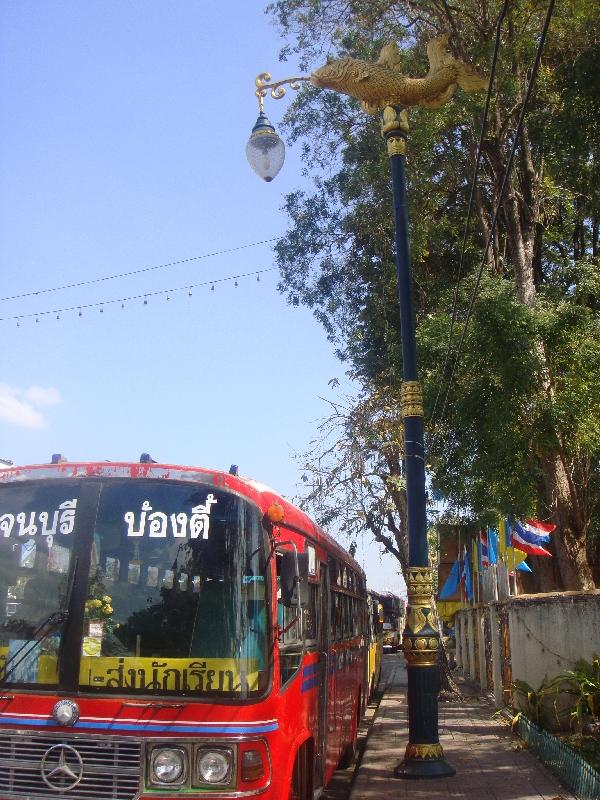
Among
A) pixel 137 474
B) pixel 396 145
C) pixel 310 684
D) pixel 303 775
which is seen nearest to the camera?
pixel 137 474

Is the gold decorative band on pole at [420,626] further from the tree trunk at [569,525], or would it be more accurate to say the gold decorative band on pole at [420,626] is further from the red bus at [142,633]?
the tree trunk at [569,525]

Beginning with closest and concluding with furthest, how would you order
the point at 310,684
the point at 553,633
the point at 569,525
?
1. the point at 310,684
2. the point at 553,633
3. the point at 569,525

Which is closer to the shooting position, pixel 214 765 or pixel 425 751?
pixel 214 765

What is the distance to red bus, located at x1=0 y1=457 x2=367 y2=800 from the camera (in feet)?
15.9

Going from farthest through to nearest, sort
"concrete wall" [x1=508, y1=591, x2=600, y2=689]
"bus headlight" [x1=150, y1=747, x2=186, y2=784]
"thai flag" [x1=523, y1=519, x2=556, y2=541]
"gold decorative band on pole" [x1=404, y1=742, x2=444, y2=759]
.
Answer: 1. "thai flag" [x1=523, y1=519, x2=556, y2=541]
2. "concrete wall" [x1=508, y1=591, x2=600, y2=689]
3. "gold decorative band on pole" [x1=404, y1=742, x2=444, y2=759]
4. "bus headlight" [x1=150, y1=747, x2=186, y2=784]

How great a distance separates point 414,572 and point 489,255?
10.8 m

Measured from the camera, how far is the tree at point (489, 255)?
14.2 m

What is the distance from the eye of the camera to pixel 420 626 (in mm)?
9297

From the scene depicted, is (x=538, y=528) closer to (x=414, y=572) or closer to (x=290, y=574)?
(x=414, y=572)

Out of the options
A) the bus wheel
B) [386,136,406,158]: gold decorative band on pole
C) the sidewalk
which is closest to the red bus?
the bus wheel

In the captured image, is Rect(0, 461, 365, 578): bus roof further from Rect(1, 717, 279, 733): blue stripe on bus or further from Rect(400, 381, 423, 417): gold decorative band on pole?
Rect(400, 381, 423, 417): gold decorative band on pole

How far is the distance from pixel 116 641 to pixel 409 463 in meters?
5.24

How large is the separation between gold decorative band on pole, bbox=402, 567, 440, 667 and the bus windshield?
444 centimetres

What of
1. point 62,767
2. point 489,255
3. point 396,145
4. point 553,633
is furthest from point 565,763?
point 489,255
